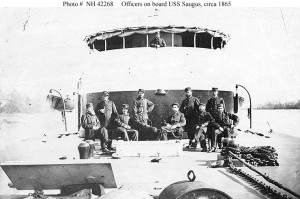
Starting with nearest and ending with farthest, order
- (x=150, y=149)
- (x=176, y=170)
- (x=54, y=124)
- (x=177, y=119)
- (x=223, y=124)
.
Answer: (x=176, y=170) → (x=150, y=149) → (x=177, y=119) → (x=223, y=124) → (x=54, y=124)

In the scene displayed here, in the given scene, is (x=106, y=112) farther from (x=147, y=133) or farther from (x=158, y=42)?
(x=158, y=42)

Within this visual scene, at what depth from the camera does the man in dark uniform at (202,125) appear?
639 cm

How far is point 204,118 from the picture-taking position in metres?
6.65

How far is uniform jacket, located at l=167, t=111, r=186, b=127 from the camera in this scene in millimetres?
6559

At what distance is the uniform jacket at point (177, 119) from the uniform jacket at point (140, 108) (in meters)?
0.49

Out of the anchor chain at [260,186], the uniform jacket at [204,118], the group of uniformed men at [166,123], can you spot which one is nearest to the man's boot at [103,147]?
the group of uniformed men at [166,123]

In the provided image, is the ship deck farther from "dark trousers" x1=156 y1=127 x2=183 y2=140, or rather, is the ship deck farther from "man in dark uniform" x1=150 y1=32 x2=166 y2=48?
"man in dark uniform" x1=150 y1=32 x2=166 y2=48

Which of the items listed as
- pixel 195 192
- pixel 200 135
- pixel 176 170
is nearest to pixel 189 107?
pixel 200 135

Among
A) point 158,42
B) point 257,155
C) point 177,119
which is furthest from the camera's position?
point 158,42

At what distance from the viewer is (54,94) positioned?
26.1ft

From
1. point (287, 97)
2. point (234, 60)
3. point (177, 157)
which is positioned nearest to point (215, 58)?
point (234, 60)

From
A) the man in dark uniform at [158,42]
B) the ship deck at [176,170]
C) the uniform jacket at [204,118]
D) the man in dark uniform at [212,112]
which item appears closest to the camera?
the ship deck at [176,170]

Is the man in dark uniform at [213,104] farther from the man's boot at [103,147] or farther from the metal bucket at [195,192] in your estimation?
the metal bucket at [195,192]

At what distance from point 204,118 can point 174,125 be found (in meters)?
0.56
